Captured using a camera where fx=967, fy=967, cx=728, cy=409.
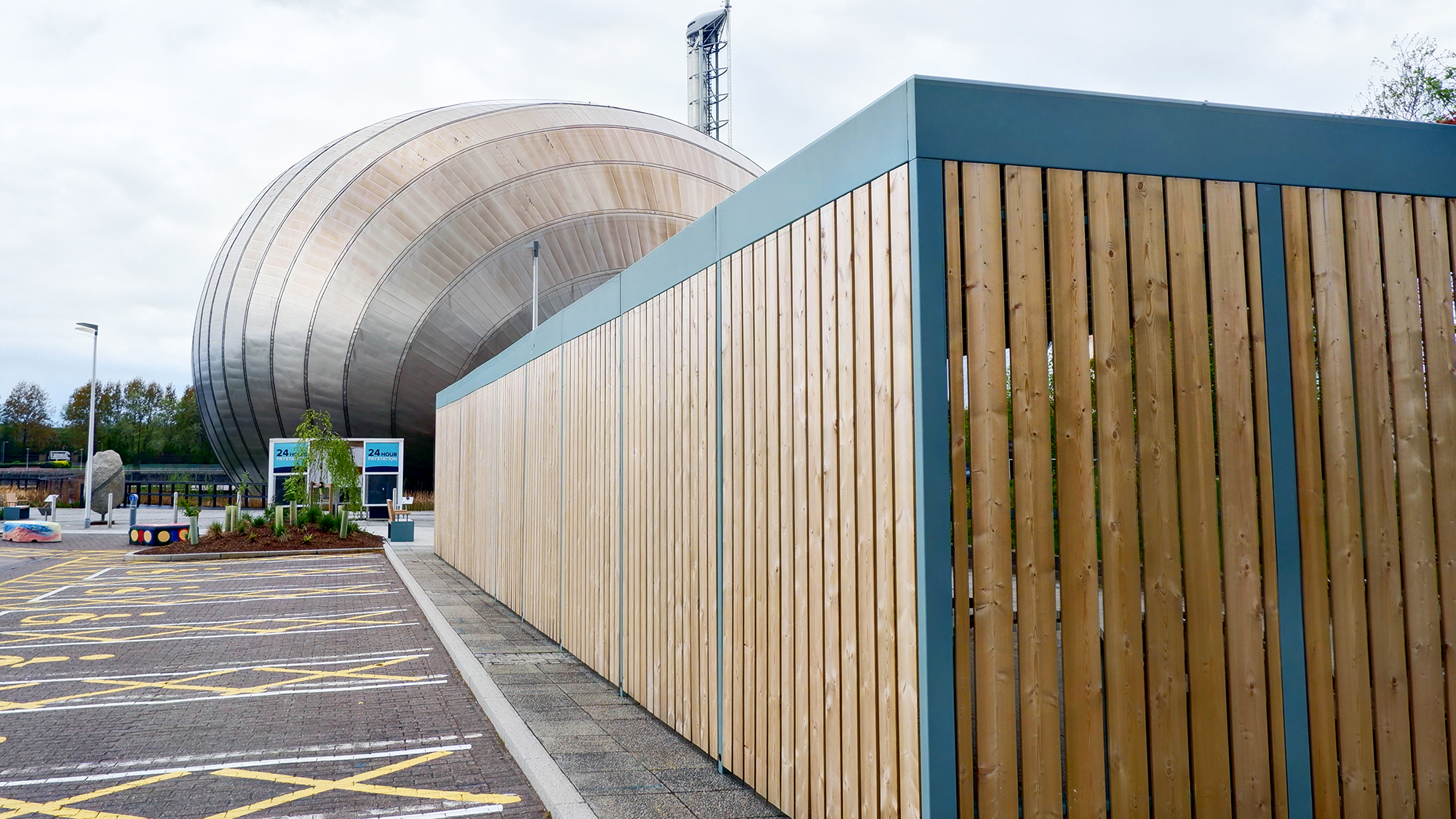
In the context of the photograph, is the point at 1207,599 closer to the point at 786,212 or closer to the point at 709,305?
the point at 786,212

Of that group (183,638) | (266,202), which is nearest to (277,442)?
(266,202)

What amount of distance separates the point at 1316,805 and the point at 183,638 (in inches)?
431

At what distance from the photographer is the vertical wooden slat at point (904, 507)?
368 cm

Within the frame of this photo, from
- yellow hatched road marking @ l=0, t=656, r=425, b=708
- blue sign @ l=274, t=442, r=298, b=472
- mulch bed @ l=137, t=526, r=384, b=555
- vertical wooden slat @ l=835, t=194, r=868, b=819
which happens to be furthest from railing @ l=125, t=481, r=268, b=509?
vertical wooden slat @ l=835, t=194, r=868, b=819

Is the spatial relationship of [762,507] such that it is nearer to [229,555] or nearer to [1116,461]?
[1116,461]

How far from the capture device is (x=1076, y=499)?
3801 millimetres

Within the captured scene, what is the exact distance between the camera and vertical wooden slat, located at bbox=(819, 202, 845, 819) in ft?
14.2

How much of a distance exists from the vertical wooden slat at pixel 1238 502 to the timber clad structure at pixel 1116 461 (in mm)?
14

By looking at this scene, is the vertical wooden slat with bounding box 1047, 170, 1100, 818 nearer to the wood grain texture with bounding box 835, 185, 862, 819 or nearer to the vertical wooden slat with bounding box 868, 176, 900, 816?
the vertical wooden slat with bounding box 868, 176, 900, 816

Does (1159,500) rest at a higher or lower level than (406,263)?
lower

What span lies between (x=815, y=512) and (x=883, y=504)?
66 centimetres

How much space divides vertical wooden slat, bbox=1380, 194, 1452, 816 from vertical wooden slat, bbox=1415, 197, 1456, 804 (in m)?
0.03

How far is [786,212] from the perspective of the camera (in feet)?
15.9

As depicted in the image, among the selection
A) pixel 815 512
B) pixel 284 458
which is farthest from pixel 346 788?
pixel 284 458
